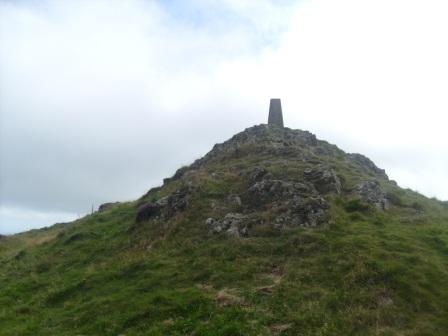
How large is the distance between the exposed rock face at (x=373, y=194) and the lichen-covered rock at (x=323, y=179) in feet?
5.01

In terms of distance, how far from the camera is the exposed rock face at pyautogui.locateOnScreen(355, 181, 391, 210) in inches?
1315

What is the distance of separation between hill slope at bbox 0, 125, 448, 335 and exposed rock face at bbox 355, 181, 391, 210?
119mm

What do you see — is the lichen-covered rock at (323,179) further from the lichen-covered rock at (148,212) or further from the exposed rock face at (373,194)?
the lichen-covered rock at (148,212)

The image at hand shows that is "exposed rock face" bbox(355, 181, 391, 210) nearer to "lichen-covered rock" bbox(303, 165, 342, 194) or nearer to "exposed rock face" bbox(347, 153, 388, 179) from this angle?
"lichen-covered rock" bbox(303, 165, 342, 194)

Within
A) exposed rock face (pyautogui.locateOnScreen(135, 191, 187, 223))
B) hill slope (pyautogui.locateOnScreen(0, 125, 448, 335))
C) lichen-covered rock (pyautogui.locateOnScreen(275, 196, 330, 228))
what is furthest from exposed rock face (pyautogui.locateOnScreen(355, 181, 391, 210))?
exposed rock face (pyautogui.locateOnScreen(135, 191, 187, 223))

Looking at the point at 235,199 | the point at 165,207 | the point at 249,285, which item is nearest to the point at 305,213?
the point at 235,199

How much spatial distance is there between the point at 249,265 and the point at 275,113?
131 feet

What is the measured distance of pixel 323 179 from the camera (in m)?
34.7

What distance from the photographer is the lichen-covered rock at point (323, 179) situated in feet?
111

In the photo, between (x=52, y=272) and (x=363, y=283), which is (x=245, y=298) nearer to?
(x=363, y=283)

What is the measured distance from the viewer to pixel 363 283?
21094mm

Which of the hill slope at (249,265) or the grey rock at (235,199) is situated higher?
the grey rock at (235,199)

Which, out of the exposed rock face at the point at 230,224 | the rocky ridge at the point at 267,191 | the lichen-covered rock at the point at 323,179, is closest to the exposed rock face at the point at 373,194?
the rocky ridge at the point at 267,191

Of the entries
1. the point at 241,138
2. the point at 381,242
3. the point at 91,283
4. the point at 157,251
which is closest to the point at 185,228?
the point at 157,251
